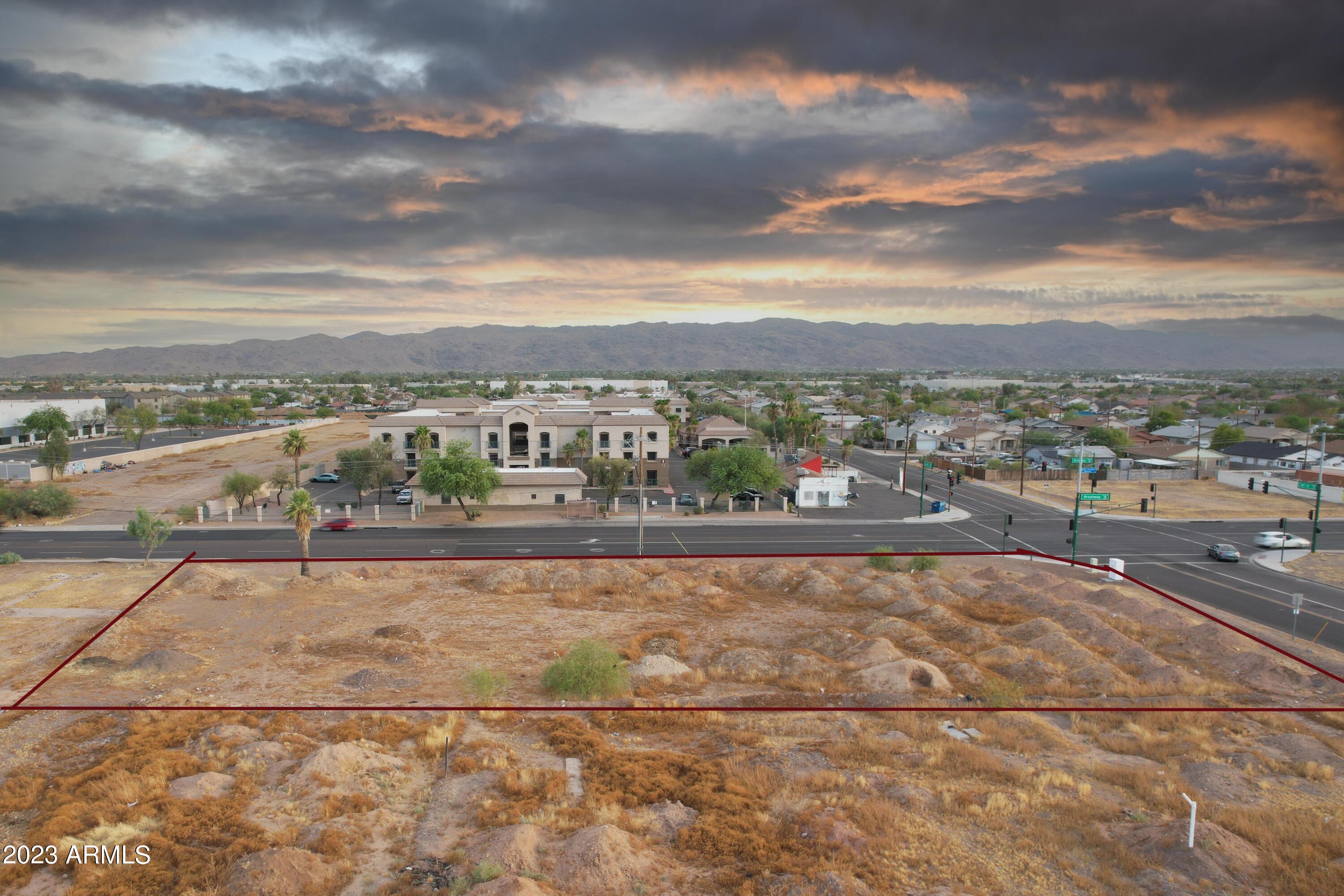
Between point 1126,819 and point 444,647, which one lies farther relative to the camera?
point 444,647

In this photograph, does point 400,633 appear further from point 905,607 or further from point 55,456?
point 55,456

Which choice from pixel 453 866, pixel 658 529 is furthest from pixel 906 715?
pixel 658 529

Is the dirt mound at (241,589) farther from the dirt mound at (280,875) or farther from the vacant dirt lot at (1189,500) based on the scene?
the vacant dirt lot at (1189,500)

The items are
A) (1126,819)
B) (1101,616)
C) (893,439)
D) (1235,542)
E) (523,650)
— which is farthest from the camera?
(893,439)

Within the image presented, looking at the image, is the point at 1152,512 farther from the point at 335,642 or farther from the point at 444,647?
the point at 335,642

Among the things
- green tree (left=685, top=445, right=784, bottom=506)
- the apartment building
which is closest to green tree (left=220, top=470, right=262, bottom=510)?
the apartment building

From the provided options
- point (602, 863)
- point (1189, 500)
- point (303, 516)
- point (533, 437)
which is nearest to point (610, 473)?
point (533, 437)

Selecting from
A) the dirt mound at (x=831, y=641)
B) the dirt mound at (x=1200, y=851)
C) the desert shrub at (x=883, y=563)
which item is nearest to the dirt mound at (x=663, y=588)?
the dirt mound at (x=831, y=641)
